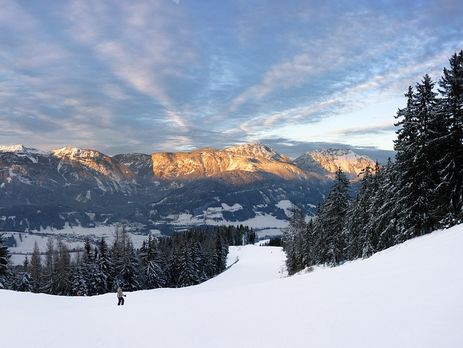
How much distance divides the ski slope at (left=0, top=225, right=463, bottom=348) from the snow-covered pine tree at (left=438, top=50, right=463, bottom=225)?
10.5 meters

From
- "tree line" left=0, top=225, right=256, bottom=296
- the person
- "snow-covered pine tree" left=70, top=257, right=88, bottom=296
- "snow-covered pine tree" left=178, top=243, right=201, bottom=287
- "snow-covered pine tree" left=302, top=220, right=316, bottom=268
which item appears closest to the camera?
the person

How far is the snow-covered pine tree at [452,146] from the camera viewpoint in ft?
109

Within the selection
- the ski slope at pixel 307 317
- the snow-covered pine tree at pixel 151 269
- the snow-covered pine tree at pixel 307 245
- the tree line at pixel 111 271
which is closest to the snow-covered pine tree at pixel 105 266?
the tree line at pixel 111 271

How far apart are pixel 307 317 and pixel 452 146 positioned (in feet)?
82.3

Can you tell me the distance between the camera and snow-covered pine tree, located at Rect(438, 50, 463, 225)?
109ft

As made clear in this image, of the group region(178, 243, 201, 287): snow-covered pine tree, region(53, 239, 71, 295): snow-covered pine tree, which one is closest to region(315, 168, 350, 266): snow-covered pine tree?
region(178, 243, 201, 287): snow-covered pine tree

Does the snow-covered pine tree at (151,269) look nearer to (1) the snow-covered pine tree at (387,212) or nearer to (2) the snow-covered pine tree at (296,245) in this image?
(2) the snow-covered pine tree at (296,245)

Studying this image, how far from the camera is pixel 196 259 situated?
9956 centimetres

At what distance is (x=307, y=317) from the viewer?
688 inches

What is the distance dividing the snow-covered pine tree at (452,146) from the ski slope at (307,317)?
10.5 meters

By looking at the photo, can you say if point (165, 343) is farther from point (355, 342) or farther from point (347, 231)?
point (347, 231)

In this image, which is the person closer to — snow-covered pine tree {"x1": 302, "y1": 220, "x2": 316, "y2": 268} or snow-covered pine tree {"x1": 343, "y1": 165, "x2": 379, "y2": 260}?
snow-covered pine tree {"x1": 343, "y1": 165, "x2": 379, "y2": 260}

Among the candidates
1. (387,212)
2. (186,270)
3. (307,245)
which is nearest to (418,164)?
(387,212)

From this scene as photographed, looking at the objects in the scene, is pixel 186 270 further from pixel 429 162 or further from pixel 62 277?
pixel 429 162
